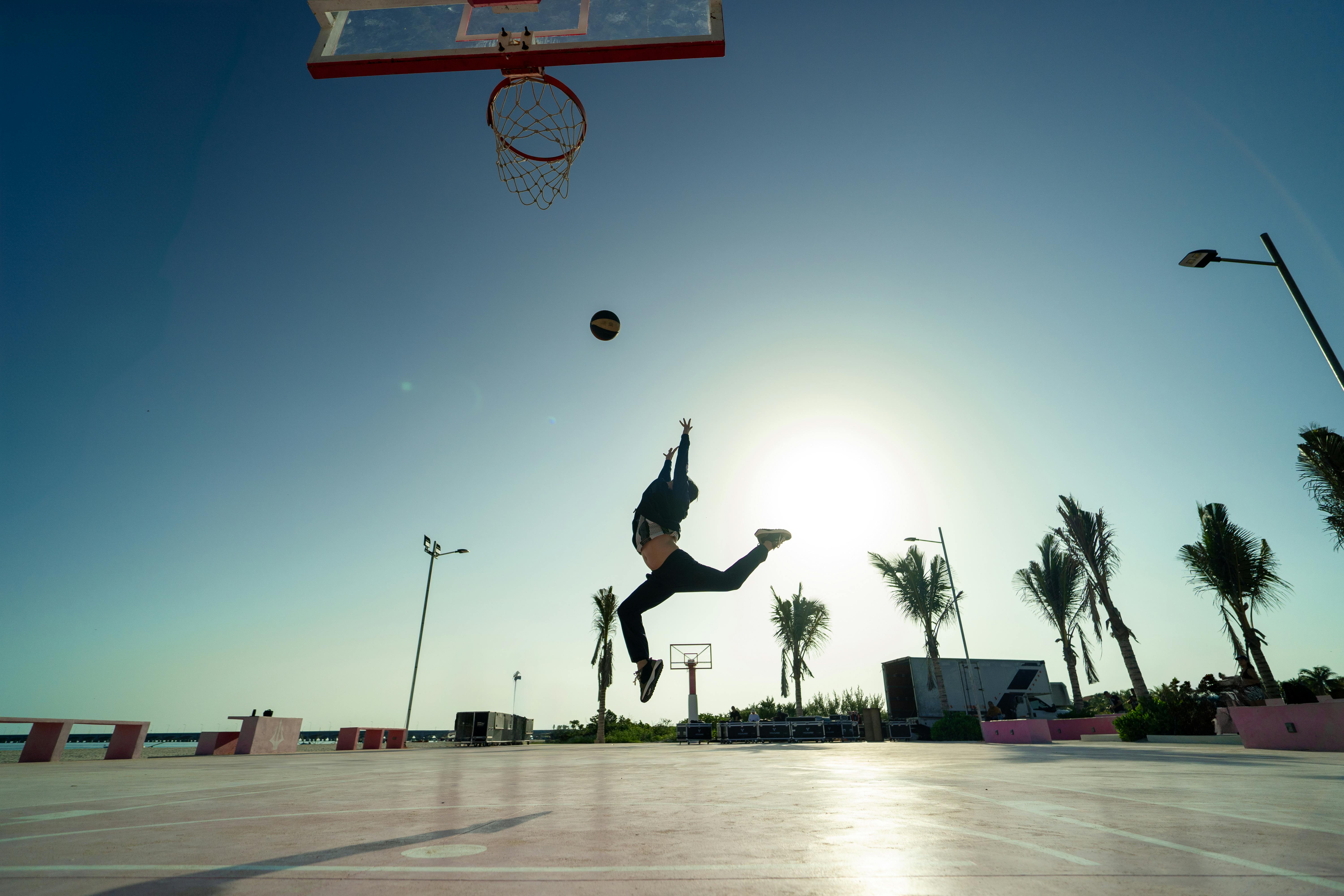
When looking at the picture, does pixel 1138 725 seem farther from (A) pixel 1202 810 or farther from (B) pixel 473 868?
(B) pixel 473 868

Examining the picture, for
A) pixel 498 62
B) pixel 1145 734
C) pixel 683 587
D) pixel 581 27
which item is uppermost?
pixel 581 27

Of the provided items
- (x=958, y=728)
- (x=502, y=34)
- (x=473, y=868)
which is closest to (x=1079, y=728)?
(x=958, y=728)

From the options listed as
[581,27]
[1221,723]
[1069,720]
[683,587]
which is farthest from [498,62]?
[1069,720]

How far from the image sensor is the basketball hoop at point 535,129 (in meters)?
8.81

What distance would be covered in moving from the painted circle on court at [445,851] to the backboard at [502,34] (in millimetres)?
8527

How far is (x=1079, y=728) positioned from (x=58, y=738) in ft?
114

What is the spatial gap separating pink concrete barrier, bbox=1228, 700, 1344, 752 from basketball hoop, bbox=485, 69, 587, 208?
1919 centimetres

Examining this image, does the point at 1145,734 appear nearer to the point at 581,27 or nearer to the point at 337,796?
the point at 337,796

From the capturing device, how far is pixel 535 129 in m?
9.34

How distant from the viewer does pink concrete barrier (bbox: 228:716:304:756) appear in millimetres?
20125

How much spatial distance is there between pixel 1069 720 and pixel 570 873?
3007 centimetres

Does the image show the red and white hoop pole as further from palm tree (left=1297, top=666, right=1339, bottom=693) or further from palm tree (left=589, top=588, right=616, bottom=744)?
palm tree (left=1297, top=666, right=1339, bottom=693)

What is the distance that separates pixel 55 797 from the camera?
5.66 metres

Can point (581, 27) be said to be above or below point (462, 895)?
above
